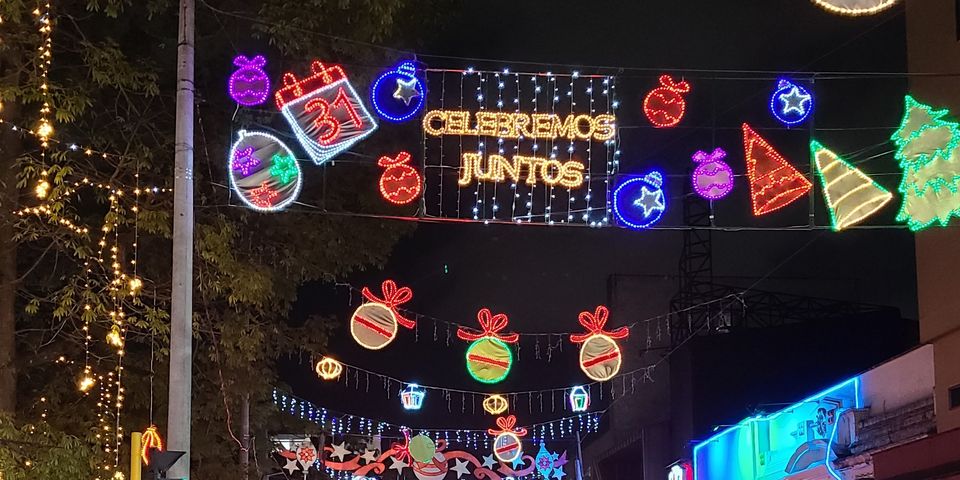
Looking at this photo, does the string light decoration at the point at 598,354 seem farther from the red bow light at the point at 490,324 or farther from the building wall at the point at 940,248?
the building wall at the point at 940,248

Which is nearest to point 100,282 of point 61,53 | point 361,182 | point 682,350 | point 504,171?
point 61,53

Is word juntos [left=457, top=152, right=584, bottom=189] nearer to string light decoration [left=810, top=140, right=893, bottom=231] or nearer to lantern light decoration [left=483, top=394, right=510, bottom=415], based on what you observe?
string light decoration [left=810, top=140, right=893, bottom=231]

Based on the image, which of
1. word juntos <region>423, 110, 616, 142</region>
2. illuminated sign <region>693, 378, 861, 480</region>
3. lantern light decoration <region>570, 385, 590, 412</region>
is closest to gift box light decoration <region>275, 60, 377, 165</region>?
word juntos <region>423, 110, 616, 142</region>

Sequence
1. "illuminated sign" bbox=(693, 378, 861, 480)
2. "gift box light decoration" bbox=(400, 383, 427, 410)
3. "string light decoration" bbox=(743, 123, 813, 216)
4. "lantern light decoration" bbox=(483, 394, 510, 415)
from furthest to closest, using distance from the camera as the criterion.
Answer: "lantern light decoration" bbox=(483, 394, 510, 415) < "gift box light decoration" bbox=(400, 383, 427, 410) < "illuminated sign" bbox=(693, 378, 861, 480) < "string light decoration" bbox=(743, 123, 813, 216)

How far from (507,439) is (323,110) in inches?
609

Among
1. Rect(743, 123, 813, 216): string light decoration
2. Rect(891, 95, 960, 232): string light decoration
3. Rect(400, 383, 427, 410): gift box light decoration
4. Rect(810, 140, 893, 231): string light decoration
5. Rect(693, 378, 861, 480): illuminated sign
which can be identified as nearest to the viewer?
Rect(891, 95, 960, 232): string light decoration

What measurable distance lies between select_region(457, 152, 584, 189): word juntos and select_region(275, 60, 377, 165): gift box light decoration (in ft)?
3.94

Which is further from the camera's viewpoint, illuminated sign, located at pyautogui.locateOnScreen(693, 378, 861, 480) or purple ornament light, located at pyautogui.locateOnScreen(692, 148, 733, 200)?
illuminated sign, located at pyautogui.locateOnScreen(693, 378, 861, 480)

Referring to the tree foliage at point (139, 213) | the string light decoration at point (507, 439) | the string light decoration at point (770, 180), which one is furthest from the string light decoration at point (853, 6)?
the string light decoration at point (507, 439)

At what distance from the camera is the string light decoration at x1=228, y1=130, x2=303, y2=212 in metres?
11.0

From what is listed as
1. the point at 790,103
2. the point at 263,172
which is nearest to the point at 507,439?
the point at 263,172

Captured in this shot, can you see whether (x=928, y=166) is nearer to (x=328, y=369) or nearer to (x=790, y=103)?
(x=790, y=103)

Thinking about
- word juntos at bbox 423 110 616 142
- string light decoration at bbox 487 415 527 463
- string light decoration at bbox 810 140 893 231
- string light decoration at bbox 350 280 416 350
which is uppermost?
word juntos at bbox 423 110 616 142

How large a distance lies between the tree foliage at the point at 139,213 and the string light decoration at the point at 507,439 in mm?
10518
